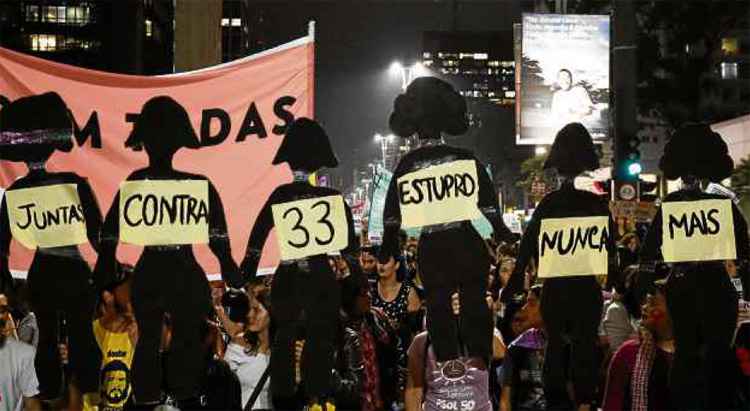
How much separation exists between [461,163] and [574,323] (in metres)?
0.92

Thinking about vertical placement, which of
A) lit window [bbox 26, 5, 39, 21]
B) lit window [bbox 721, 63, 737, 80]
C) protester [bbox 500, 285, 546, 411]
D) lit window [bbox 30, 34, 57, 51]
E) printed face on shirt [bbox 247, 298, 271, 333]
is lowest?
protester [bbox 500, 285, 546, 411]

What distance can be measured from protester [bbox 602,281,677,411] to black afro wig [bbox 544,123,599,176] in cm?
71

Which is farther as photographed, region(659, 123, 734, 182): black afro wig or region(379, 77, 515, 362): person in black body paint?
region(659, 123, 734, 182): black afro wig

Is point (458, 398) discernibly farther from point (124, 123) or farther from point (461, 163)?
point (124, 123)

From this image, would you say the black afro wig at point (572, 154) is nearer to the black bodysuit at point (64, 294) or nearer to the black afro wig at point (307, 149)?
the black afro wig at point (307, 149)

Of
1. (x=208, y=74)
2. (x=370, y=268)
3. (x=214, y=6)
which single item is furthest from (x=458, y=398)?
(x=370, y=268)

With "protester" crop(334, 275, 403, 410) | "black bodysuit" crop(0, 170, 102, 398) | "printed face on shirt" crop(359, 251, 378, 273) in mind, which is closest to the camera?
"black bodysuit" crop(0, 170, 102, 398)

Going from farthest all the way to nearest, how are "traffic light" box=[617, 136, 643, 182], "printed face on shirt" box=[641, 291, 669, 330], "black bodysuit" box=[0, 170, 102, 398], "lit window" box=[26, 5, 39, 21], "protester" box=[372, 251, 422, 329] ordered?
"lit window" box=[26, 5, 39, 21] → "traffic light" box=[617, 136, 643, 182] → "protester" box=[372, 251, 422, 329] → "printed face on shirt" box=[641, 291, 669, 330] → "black bodysuit" box=[0, 170, 102, 398]

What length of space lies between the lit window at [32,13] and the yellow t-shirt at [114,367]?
10779cm

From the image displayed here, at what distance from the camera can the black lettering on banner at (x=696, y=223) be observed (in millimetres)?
4723

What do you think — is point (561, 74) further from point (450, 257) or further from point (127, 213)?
point (127, 213)

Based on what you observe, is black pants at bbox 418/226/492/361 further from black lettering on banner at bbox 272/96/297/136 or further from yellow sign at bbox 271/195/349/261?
black lettering on banner at bbox 272/96/297/136

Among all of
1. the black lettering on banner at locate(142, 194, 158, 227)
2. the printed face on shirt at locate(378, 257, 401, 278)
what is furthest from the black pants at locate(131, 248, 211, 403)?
the printed face on shirt at locate(378, 257, 401, 278)

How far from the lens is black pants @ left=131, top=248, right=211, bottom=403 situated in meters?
4.73
